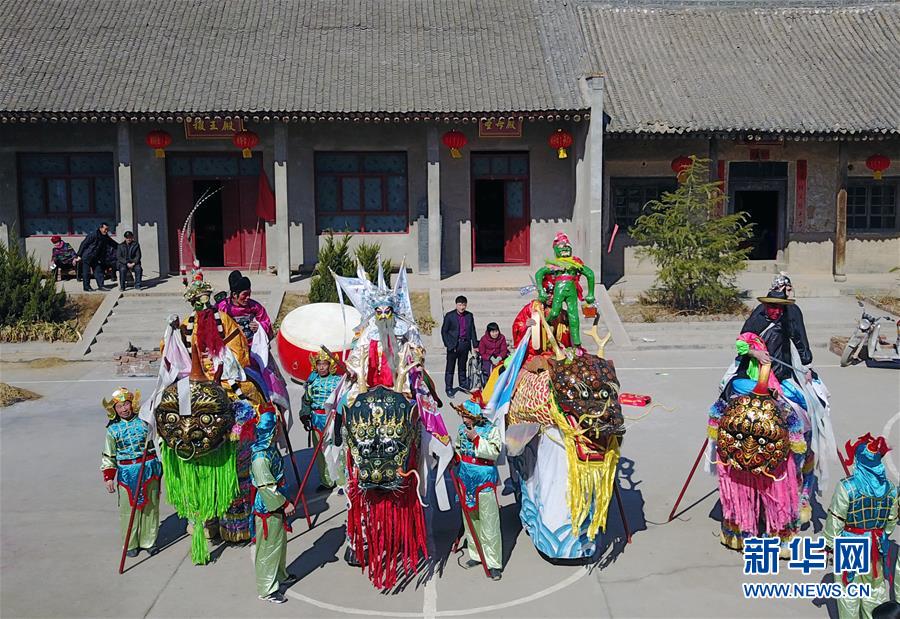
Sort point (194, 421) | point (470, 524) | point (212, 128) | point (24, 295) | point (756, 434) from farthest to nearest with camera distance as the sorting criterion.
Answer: point (212, 128) < point (24, 295) < point (470, 524) < point (756, 434) < point (194, 421)

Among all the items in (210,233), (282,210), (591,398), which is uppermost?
(282,210)

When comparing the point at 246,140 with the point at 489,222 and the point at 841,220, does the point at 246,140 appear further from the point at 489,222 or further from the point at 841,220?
the point at 841,220

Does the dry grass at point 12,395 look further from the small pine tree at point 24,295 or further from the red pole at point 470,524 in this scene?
the red pole at point 470,524

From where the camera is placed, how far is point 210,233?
69.6 ft

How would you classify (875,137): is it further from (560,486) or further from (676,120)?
(560,486)

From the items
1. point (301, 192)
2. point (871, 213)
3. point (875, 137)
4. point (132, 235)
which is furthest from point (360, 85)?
point (871, 213)

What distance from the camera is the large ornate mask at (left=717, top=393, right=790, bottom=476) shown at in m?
6.89

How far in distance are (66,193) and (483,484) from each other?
16.2m

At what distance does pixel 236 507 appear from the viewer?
24.8ft

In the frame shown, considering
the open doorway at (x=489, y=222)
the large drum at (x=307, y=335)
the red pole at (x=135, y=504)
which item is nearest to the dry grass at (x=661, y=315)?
the open doorway at (x=489, y=222)

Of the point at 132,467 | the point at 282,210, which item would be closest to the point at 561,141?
the point at 282,210

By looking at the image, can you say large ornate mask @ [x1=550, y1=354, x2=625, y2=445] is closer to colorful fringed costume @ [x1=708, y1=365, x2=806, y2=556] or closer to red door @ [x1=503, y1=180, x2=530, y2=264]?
colorful fringed costume @ [x1=708, y1=365, x2=806, y2=556]

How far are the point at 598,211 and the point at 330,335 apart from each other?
885cm

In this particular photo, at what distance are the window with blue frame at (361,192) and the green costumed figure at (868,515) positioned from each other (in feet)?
51.1
